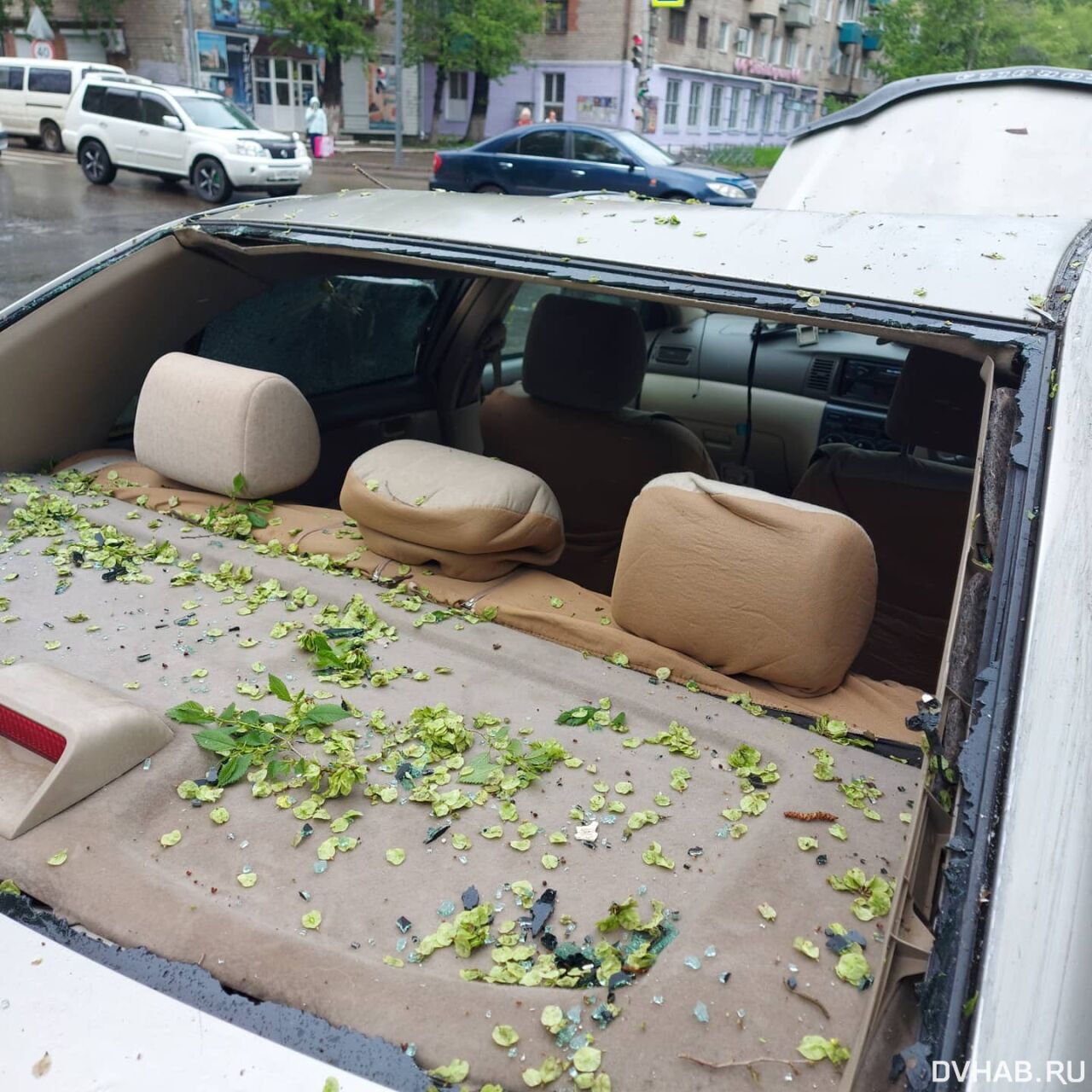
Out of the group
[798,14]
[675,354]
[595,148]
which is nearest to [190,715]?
[675,354]

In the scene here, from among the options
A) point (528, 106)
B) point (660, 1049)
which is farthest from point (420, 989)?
point (528, 106)

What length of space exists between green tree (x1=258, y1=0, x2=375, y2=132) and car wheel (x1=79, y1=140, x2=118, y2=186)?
9.75m

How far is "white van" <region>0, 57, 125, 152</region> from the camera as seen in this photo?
77.0 feet

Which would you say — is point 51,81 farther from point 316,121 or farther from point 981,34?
point 981,34

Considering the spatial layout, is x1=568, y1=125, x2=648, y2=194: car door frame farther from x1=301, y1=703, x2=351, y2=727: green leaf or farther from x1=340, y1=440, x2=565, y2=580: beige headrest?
x1=301, y1=703, x2=351, y2=727: green leaf

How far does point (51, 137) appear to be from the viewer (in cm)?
2498

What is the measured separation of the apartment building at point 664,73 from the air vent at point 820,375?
3089 cm

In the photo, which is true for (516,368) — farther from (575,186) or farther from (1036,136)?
(575,186)

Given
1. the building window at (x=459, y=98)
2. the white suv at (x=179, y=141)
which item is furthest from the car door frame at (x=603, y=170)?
the building window at (x=459, y=98)

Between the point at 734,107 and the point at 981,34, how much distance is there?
1224cm

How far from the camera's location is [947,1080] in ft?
3.47

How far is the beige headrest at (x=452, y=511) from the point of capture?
2.50 metres

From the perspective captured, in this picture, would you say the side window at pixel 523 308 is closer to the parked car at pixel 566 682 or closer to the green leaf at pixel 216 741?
the parked car at pixel 566 682

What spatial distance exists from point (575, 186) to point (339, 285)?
14982mm
